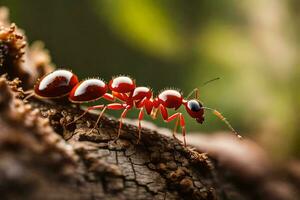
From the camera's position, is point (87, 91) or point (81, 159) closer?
point (81, 159)

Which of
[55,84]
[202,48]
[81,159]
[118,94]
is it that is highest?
[202,48]

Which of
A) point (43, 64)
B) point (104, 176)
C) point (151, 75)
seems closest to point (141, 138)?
point (104, 176)

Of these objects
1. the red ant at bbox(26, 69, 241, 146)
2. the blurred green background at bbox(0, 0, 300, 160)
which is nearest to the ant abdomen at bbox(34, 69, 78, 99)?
the red ant at bbox(26, 69, 241, 146)

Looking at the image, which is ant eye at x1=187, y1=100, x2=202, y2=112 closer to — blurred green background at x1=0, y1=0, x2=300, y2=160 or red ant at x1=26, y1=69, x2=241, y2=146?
red ant at x1=26, y1=69, x2=241, y2=146

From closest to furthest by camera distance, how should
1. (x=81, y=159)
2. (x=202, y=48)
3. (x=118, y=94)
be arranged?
1. (x=81, y=159)
2. (x=118, y=94)
3. (x=202, y=48)

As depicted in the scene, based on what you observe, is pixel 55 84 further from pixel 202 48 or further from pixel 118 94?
pixel 202 48

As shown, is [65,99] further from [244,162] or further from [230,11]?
[230,11]

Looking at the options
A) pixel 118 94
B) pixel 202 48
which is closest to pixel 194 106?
pixel 118 94
